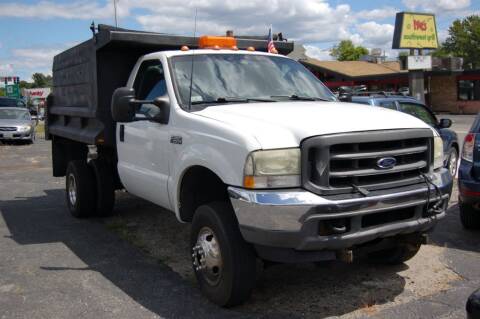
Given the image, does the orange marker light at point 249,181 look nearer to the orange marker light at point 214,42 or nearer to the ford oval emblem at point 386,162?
the ford oval emblem at point 386,162

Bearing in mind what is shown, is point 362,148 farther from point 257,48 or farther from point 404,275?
point 257,48

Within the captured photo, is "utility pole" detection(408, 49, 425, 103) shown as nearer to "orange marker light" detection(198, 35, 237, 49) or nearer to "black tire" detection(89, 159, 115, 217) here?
"black tire" detection(89, 159, 115, 217)

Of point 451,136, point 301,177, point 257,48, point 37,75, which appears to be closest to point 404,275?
point 301,177

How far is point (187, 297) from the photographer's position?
4785mm

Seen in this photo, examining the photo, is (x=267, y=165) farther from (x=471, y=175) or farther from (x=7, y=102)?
(x=7, y=102)

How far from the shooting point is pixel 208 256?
454cm

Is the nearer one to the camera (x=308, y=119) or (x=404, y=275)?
(x=308, y=119)

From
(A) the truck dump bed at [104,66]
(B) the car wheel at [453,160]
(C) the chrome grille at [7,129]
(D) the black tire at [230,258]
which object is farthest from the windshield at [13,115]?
(D) the black tire at [230,258]

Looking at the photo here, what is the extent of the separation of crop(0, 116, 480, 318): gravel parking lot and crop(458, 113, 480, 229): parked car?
417 millimetres

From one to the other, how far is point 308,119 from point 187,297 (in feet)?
5.94

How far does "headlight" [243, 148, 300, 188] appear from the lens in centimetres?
394

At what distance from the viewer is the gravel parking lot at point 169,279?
450 centimetres

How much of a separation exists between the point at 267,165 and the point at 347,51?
94.2 meters

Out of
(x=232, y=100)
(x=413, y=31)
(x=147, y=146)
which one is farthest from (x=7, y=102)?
(x=232, y=100)
